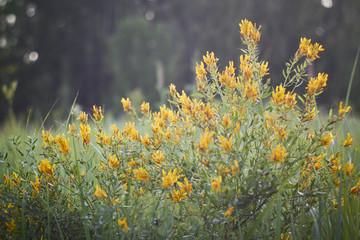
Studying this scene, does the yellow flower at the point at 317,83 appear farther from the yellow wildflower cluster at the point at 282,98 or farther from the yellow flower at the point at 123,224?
the yellow flower at the point at 123,224

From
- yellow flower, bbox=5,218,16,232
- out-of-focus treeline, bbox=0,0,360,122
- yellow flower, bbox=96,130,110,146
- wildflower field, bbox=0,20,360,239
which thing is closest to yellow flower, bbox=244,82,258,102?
wildflower field, bbox=0,20,360,239

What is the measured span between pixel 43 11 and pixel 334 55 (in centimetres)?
1325

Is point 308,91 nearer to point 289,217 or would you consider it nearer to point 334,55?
point 289,217

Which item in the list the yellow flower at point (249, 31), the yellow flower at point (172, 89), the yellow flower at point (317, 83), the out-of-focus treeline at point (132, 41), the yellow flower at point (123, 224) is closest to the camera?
the yellow flower at point (123, 224)

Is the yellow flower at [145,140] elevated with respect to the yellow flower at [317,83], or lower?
lower

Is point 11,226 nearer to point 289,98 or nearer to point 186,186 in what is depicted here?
point 186,186

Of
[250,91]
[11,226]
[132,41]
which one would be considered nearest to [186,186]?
[250,91]

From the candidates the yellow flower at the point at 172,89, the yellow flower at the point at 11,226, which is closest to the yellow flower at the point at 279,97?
the yellow flower at the point at 172,89

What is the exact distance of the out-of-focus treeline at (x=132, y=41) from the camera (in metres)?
12.2

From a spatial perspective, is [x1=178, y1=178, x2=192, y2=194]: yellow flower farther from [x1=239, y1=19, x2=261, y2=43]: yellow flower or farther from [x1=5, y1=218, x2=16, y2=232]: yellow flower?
[x1=5, y1=218, x2=16, y2=232]: yellow flower

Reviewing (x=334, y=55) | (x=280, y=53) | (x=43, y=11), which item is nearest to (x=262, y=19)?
(x=280, y=53)

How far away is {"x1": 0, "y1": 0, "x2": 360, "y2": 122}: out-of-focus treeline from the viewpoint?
12.2 metres

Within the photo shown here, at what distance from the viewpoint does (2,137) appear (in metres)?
2.47

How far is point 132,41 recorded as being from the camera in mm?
15930
